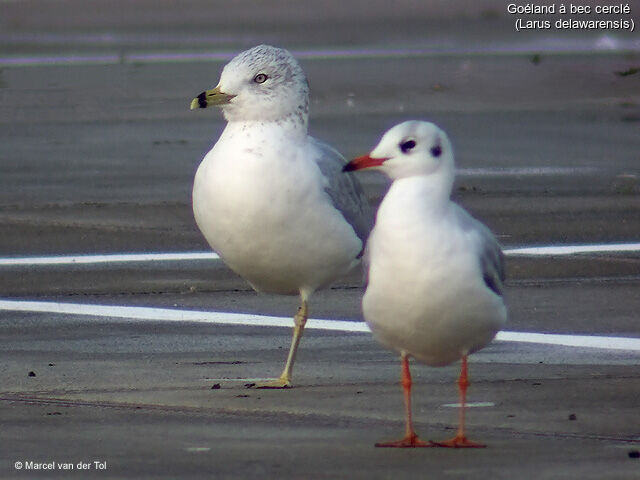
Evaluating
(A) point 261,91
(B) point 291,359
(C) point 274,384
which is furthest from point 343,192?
(C) point 274,384

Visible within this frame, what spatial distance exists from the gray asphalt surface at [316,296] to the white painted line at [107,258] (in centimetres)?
20

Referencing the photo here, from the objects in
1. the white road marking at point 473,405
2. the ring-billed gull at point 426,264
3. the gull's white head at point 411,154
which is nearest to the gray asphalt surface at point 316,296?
the white road marking at point 473,405

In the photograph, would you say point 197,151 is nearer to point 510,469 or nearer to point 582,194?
point 582,194

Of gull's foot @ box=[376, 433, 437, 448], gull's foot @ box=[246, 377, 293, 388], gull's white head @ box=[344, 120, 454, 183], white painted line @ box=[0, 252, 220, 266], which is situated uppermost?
gull's white head @ box=[344, 120, 454, 183]

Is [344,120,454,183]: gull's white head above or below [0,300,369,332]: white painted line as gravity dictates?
above

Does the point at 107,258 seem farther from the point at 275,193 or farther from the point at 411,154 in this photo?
the point at 411,154

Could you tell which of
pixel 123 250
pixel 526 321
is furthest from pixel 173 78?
pixel 526 321

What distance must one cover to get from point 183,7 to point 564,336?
36.0m

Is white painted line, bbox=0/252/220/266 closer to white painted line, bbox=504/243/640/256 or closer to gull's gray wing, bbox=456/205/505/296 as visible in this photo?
white painted line, bbox=504/243/640/256

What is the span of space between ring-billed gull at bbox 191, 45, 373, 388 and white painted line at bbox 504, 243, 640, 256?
12.5 ft

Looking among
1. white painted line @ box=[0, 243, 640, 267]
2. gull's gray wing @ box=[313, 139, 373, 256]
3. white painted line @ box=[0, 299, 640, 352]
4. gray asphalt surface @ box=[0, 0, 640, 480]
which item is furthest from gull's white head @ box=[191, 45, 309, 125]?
white painted line @ box=[0, 243, 640, 267]

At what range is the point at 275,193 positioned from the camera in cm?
904

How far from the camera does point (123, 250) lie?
13.7 m

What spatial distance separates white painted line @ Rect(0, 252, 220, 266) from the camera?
13125 mm
